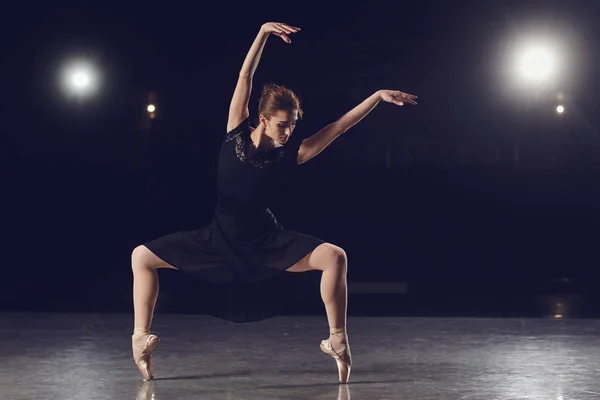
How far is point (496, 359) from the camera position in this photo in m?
5.69

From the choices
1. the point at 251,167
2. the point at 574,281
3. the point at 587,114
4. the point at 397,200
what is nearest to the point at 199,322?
the point at 251,167

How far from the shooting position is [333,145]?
46.1 ft

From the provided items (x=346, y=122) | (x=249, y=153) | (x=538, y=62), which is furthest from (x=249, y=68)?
(x=538, y=62)

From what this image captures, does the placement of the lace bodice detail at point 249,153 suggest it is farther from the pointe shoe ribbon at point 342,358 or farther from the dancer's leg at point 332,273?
the pointe shoe ribbon at point 342,358

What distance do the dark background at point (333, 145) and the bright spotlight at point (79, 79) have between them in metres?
0.14

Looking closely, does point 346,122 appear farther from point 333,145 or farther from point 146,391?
point 333,145

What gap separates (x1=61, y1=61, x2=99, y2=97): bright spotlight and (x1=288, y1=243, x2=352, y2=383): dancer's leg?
9337 millimetres

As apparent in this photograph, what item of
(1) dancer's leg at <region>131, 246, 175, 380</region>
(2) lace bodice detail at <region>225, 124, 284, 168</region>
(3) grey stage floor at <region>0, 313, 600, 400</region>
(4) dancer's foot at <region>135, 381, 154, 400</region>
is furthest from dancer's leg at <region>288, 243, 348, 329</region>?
(4) dancer's foot at <region>135, 381, 154, 400</region>

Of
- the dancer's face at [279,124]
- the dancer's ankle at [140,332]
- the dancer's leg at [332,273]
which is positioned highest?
the dancer's face at [279,124]

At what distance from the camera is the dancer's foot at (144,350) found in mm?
4902

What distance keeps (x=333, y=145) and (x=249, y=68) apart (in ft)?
30.8

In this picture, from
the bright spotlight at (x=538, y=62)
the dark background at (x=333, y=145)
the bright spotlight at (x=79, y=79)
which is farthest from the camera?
the bright spotlight at (x=79, y=79)

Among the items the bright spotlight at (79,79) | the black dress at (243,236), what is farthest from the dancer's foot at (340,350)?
the bright spotlight at (79,79)

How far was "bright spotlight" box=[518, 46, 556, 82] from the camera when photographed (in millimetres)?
12953
